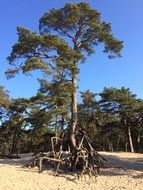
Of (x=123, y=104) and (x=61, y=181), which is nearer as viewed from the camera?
(x=61, y=181)

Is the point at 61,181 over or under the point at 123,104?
under

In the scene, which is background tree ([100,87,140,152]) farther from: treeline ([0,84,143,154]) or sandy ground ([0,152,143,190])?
sandy ground ([0,152,143,190])

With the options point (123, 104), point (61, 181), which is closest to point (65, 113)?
point (123, 104)

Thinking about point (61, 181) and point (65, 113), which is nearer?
point (61, 181)

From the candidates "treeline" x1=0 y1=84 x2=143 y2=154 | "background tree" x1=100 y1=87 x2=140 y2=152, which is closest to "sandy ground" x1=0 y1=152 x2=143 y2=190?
"treeline" x1=0 y1=84 x2=143 y2=154

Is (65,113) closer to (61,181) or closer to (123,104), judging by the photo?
(123,104)

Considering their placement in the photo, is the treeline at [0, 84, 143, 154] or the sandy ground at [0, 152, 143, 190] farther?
the treeline at [0, 84, 143, 154]

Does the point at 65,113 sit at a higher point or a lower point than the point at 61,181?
higher

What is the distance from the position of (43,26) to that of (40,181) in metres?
9.33

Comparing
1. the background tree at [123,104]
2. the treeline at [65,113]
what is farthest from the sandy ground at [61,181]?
the background tree at [123,104]

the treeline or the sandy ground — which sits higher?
the treeline

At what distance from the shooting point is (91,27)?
64.7 ft

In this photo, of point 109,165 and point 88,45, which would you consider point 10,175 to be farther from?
point 88,45

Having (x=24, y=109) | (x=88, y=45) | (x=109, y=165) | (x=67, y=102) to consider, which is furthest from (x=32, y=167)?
(x=24, y=109)
